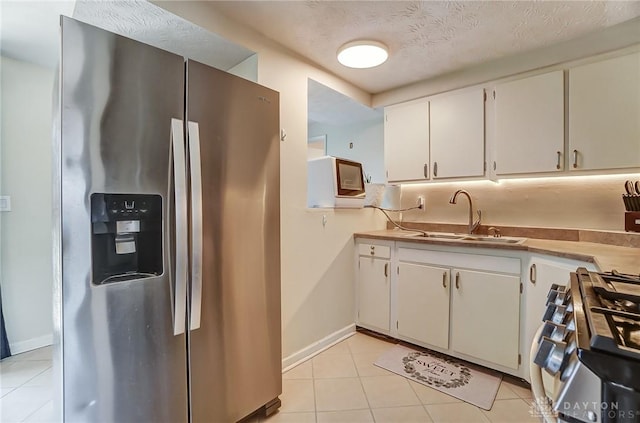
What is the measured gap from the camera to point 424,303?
88.6 inches

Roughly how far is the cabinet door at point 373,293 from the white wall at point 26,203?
266 centimetres

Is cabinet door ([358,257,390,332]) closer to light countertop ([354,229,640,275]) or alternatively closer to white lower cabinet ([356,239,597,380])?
white lower cabinet ([356,239,597,380])

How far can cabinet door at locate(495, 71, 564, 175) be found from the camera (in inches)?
79.3

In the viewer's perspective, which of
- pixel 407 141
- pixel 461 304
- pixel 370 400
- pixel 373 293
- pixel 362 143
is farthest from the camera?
pixel 362 143

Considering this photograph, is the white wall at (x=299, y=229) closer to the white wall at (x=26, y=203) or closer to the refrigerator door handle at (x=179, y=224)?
the refrigerator door handle at (x=179, y=224)

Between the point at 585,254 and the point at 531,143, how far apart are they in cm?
97

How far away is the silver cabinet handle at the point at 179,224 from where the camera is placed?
1.22 metres

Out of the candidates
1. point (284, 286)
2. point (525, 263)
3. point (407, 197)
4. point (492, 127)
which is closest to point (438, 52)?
point (492, 127)

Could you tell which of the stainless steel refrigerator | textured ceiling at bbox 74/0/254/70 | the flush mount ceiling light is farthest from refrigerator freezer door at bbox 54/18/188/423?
the flush mount ceiling light

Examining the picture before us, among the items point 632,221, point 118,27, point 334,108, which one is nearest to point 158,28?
point 118,27

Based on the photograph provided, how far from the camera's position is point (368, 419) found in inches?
63.3

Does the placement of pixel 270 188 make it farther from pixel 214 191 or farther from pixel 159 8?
pixel 159 8

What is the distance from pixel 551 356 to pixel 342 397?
1.50m

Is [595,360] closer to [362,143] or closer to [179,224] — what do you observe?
[179,224]
